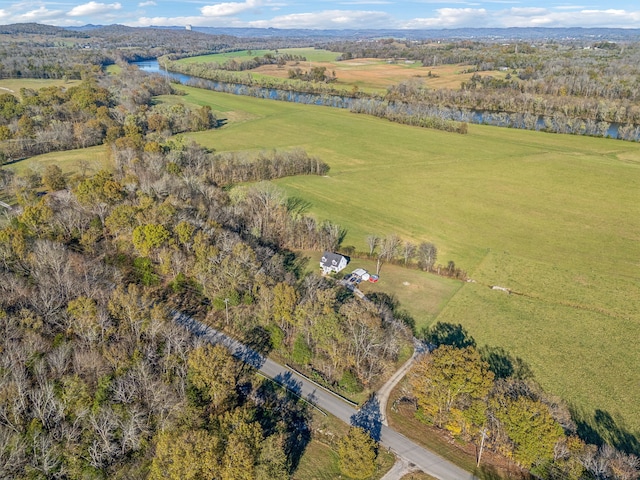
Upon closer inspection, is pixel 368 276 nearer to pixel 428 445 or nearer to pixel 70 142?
pixel 428 445

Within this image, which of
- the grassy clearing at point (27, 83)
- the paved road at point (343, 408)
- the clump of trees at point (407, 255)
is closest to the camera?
the paved road at point (343, 408)

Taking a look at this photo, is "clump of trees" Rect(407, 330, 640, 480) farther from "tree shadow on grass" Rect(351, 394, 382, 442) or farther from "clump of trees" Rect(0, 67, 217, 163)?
"clump of trees" Rect(0, 67, 217, 163)

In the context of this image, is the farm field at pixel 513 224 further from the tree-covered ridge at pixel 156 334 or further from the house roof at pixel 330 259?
the tree-covered ridge at pixel 156 334

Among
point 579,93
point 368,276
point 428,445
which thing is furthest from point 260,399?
point 579,93

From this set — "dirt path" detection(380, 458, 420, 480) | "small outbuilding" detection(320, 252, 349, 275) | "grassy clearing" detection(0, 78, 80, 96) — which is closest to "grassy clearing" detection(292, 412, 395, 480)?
"dirt path" detection(380, 458, 420, 480)

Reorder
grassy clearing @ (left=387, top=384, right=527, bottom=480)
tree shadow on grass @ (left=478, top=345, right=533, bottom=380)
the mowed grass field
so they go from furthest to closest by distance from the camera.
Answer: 1. the mowed grass field
2. tree shadow on grass @ (left=478, top=345, right=533, bottom=380)
3. grassy clearing @ (left=387, top=384, right=527, bottom=480)

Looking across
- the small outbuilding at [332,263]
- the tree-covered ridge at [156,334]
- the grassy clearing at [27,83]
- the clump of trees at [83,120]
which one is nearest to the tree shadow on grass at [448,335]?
the tree-covered ridge at [156,334]

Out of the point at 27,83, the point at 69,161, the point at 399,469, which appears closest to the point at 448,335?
the point at 399,469
